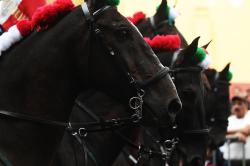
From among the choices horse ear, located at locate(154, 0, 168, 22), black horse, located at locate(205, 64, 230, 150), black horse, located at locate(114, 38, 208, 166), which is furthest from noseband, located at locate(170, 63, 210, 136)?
black horse, located at locate(205, 64, 230, 150)

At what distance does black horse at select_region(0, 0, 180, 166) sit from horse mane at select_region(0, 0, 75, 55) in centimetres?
4

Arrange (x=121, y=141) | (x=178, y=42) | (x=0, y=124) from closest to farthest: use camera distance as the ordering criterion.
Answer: (x=0, y=124) < (x=121, y=141) < (x=178, y=42)

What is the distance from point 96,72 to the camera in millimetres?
3287

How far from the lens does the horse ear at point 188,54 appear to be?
216 inches

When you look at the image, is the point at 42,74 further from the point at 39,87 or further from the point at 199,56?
the point at 199,56

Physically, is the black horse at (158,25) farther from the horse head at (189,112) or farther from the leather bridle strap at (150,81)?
the leather bridle strap at (150,81)

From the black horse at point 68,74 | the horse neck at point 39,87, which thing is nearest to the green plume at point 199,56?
the black horse at point 68,74

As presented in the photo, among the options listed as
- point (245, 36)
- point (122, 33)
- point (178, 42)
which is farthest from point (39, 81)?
point (245, 36)

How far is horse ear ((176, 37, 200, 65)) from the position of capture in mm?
5484

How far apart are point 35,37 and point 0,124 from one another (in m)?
0.52

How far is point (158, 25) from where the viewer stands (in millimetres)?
6191

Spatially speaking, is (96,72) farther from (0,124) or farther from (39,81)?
(0,124)

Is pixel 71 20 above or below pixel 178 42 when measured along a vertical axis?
below

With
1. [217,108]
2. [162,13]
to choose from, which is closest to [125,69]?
[162,13]
